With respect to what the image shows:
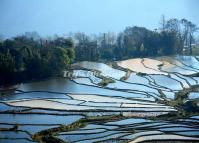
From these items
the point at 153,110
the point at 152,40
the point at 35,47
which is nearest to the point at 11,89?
the point at 35,47

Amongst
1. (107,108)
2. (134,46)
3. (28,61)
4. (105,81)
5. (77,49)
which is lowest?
(107,108)

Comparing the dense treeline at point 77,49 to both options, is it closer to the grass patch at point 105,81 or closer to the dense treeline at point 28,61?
the dense treeline at point 28,61

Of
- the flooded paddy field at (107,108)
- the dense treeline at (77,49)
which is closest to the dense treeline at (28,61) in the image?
the dense treeline at (77,49)

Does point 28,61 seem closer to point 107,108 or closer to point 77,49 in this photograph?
point 77,49

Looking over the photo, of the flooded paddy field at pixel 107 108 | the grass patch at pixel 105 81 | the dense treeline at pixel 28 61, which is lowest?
the flooded paddy field at pixel 107 108

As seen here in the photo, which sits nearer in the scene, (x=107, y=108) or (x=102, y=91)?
(x=107, y=108)

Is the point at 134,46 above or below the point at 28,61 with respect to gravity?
above

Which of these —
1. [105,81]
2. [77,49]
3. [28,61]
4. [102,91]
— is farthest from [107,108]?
[77,49]

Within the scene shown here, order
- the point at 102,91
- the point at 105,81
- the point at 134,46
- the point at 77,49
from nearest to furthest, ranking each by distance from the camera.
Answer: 1. the point at 102,91
2. the point at 105,81
3. the point at 77,49
4. the point at 134,46
